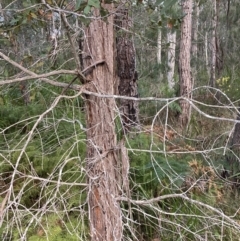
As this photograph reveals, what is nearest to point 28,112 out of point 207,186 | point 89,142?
point 207,186

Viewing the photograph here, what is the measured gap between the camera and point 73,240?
263 centimetres

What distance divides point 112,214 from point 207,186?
4.99ft

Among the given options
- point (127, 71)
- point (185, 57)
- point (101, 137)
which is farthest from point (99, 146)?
point (185, 57)

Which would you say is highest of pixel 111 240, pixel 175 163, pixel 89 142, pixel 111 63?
pixel 111 63

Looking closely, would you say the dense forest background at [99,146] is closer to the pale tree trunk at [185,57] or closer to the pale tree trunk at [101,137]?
the pale tree trunk at [101,137]

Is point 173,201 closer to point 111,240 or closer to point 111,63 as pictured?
point 111,240

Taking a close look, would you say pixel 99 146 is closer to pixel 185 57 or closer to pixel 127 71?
pixel 127 71

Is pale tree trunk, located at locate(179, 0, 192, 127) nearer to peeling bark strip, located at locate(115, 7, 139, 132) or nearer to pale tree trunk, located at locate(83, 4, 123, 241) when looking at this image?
peeling bark strip, located at locate(115, 7, 139, 132)

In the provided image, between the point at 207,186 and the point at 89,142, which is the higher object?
the point at 89,142

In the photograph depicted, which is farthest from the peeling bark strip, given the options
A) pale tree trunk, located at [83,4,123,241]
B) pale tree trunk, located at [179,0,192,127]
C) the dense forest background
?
pale tree trunk, located at [83,4,123,241]

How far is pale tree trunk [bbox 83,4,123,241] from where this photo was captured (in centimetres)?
189

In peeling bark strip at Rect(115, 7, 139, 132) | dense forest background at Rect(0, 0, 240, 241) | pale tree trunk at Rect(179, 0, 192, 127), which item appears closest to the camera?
dense forest background at Rect(0, 0, 240, 241)

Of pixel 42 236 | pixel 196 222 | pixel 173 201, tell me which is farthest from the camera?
pixel 173 201

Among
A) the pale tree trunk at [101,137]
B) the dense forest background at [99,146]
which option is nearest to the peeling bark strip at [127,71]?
the dense forest background at [99,146]
